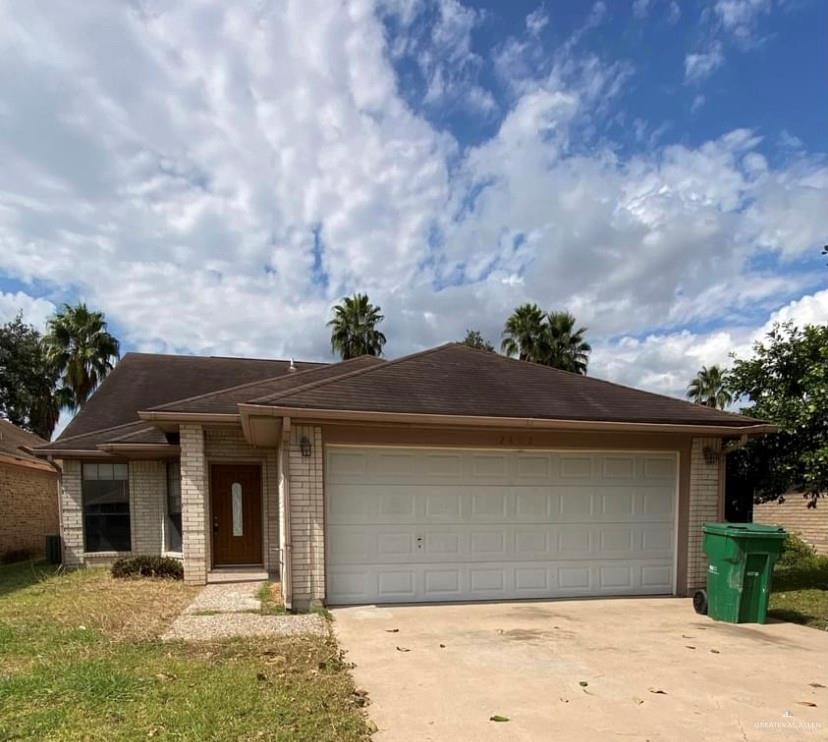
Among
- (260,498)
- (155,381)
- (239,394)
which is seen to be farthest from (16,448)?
(239,394)

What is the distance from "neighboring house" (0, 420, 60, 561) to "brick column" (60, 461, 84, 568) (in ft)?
10.4

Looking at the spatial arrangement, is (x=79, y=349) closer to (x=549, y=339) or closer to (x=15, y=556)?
(x=15, y=556)

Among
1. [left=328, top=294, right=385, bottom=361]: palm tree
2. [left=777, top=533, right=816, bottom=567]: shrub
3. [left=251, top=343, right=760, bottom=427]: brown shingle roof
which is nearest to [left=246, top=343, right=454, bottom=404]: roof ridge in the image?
[left=251, top=343, right=760, bottom=427]: brown shingle roof

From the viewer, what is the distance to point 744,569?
267 inches

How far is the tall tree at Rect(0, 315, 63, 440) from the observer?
28.0 meters

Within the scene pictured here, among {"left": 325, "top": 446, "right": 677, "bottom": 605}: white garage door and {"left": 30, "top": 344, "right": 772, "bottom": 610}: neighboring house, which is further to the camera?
{"left": 325, "top": 446, "right": 677, "bottom": 605}: white garage door

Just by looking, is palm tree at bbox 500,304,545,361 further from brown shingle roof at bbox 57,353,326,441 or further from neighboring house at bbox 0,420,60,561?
neighboring house at bbox 0,420,60,561

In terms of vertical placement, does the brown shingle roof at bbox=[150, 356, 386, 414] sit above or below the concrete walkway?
above

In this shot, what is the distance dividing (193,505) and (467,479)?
4818 millimetres

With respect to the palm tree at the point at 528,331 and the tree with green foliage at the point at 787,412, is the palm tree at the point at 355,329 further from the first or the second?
the tree with green foliage at the point at 787,412

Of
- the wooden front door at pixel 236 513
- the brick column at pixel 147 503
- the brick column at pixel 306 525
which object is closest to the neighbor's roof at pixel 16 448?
the brick column at pixel 147 503

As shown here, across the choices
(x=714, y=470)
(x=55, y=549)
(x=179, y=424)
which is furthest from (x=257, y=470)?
(x=714, y=470)

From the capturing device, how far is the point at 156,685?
181 inches

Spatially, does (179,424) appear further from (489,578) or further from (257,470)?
(489,578)
